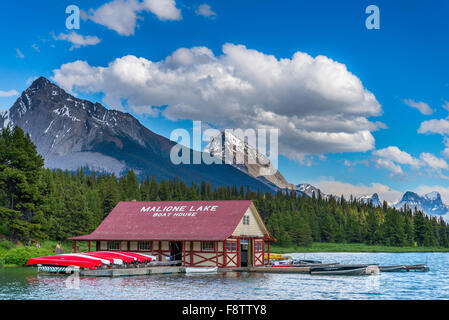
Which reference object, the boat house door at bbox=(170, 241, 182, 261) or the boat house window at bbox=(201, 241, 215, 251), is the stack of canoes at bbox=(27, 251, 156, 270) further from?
the boat house window at bbox=(201, 241, 215, 251)

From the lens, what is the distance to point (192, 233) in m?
53.0

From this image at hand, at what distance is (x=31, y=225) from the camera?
60.6m

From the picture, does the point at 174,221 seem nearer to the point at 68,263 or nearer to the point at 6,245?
the point at 68,263

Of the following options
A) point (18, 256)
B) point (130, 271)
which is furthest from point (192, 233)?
point (18, 256)

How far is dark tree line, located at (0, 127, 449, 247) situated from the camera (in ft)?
203

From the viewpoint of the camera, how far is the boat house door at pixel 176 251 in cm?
5442

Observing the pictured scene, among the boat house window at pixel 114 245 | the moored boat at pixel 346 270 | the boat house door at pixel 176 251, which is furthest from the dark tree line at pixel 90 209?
the moored boat at pixel 346 270

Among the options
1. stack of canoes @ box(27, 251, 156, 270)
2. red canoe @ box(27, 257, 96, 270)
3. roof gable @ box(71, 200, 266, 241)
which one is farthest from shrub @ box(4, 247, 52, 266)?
red canoe @ box(27, 257, 96, 270)

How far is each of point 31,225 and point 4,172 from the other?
21.9 ft

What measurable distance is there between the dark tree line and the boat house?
9904 millimetres

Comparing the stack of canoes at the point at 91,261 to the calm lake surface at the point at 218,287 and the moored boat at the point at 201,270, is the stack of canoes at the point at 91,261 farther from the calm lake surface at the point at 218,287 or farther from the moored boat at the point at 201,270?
the moored boat at the point at 201,270

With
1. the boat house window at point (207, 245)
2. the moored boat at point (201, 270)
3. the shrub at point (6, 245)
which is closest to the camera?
the moored boat at point (201, 270)

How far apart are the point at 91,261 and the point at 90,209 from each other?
49091 mm
